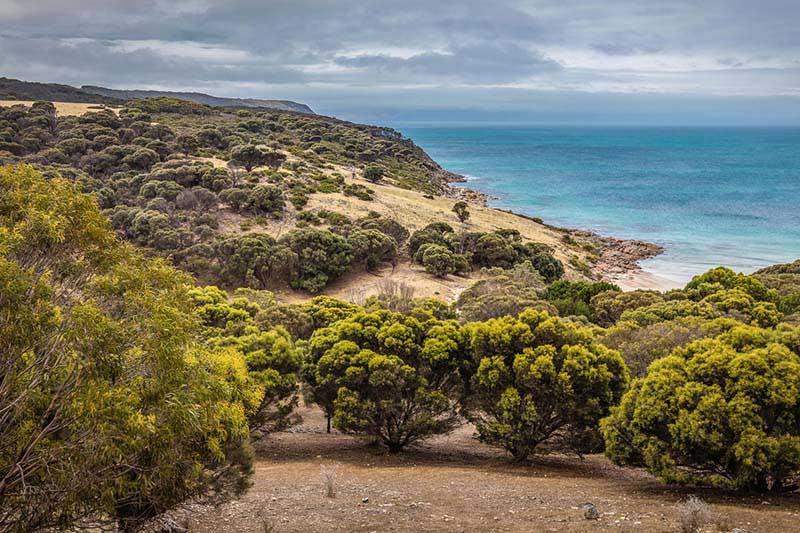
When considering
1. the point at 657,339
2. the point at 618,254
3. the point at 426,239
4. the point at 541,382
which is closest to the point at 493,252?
the point at 426,239

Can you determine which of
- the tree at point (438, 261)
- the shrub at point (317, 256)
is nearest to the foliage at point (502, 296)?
the tree at point (438, 261)

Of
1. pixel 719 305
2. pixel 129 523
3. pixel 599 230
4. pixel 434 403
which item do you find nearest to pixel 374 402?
pixel 434 403

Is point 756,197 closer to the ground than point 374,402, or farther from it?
farther from it

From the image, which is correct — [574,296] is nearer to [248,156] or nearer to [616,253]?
[616,253]

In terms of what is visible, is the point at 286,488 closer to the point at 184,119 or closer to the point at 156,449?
the point at 156,449

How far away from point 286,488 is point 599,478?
675 cm

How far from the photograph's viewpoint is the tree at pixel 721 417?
10.7 metres

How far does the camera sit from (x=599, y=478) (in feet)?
45.4

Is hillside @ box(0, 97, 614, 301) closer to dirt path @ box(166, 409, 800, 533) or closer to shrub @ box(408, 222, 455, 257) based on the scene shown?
shrub @ box(408, 222, 455, 257)

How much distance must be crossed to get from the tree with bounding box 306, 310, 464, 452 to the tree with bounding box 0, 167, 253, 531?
7.81 metres

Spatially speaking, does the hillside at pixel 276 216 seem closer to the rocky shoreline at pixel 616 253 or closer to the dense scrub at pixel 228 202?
the dense scrub at pixel 228 202

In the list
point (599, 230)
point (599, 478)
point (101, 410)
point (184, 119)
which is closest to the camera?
point (101, 410)

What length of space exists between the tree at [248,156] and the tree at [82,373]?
46805 millimetres

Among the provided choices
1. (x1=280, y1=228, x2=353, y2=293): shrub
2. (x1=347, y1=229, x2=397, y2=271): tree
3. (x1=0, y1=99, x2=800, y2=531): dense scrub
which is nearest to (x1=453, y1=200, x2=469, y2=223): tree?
(x1=347, y1=229, x2=397, y2=271): tree
